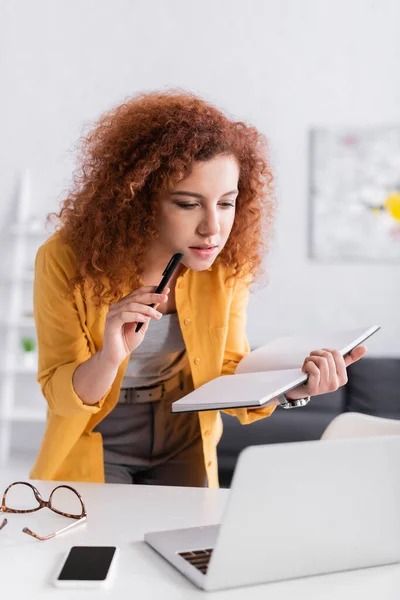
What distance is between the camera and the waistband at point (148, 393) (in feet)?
5.20

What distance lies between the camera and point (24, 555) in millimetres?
954

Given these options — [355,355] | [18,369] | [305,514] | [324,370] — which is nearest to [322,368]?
[324,370]

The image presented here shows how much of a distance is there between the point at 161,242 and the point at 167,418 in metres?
0.42

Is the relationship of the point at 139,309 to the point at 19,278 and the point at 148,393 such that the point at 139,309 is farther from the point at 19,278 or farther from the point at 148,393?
the point at 19,278

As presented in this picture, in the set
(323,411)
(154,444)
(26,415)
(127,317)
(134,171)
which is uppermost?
(134,171)

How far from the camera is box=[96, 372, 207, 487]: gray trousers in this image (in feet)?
5.25

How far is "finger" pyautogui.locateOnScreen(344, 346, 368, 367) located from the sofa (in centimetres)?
178

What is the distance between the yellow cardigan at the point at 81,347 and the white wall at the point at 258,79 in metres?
2.60

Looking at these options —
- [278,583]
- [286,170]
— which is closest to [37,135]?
[286,170]

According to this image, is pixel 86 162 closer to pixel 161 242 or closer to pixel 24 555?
pixel 161 242

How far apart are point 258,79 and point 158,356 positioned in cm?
300

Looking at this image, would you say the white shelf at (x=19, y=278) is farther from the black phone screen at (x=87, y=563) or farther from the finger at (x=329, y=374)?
the black phone screen at (x=87, y=563)

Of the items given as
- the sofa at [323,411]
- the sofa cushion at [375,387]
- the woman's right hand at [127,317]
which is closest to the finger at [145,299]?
the woman's right hand at [127,317]

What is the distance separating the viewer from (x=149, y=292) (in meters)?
1.32
